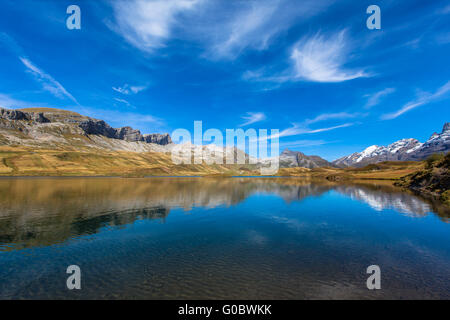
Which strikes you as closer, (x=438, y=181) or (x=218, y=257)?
(x=218, y=257)

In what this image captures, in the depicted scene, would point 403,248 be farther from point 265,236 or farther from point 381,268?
point 265,236

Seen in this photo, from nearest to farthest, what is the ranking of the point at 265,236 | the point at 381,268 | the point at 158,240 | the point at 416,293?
the point at 416,293, the point at 381,268, the point at 158,240, the point at 265,236

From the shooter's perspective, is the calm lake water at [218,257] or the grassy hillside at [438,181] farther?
the grassy hillside at [438,181]

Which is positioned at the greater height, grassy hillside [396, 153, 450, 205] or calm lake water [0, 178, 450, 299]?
grassy hillside [396, 153, 450, 205]

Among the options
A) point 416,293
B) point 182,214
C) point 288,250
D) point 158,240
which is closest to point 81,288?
point 158,240

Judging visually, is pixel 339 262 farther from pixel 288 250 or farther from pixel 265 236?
pixel 265 236

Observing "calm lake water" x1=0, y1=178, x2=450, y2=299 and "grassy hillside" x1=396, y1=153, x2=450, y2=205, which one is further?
"grassy hillside" x1=396, y1=153, x2=450, y2=205

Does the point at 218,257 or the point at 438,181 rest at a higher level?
the point at 438,181

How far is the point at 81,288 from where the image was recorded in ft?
58.6

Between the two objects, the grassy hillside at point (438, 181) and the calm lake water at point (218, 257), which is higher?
the grassy hillside at point (438, 181)

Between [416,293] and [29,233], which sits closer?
[416,293]

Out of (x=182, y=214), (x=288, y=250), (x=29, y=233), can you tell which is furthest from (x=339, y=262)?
(x=29, y=233)
